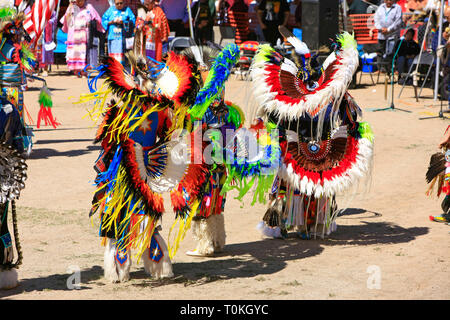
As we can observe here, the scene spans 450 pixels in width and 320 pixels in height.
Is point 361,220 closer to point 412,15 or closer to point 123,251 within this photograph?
point 123,251

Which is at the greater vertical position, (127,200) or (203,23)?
(203,23)

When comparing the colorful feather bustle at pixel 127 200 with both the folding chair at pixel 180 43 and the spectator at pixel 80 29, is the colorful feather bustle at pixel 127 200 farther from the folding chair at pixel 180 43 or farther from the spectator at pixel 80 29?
the spectator at pixel 80 29

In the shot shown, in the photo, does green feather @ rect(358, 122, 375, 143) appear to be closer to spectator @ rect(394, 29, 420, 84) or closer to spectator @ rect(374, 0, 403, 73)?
spectator @ rect(394, 29, 420, 84)

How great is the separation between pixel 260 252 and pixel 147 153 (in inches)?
60.0

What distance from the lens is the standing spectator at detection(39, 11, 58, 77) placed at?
16.8 metres

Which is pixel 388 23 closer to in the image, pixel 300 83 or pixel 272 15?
pixel 272 15

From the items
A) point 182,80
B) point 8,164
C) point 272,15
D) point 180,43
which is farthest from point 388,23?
point 8,164

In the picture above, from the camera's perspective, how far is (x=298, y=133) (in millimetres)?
6535

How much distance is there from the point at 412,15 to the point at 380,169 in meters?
8.38

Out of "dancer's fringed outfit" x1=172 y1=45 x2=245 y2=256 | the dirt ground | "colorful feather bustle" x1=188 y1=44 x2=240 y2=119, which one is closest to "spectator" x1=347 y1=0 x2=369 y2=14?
the dirt ground

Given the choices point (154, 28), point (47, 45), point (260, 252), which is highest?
point (154, 28)

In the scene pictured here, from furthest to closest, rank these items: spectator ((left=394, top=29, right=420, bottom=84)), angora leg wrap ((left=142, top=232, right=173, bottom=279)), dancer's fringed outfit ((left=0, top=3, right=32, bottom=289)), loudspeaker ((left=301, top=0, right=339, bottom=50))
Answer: spectator ((left=394, top=29, right=420, bottom=84)) → loudspeaker ((left=301, top=0, right=339, bottom=50)) → angora leg wrap ((left=142, top=232, right=173, bottom=279)) → dancer's fringed outfit ((left=0, top=3, right=32, bottom=289))

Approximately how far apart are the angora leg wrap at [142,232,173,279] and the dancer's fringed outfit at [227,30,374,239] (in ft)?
4.63

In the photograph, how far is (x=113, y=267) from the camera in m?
5.23
